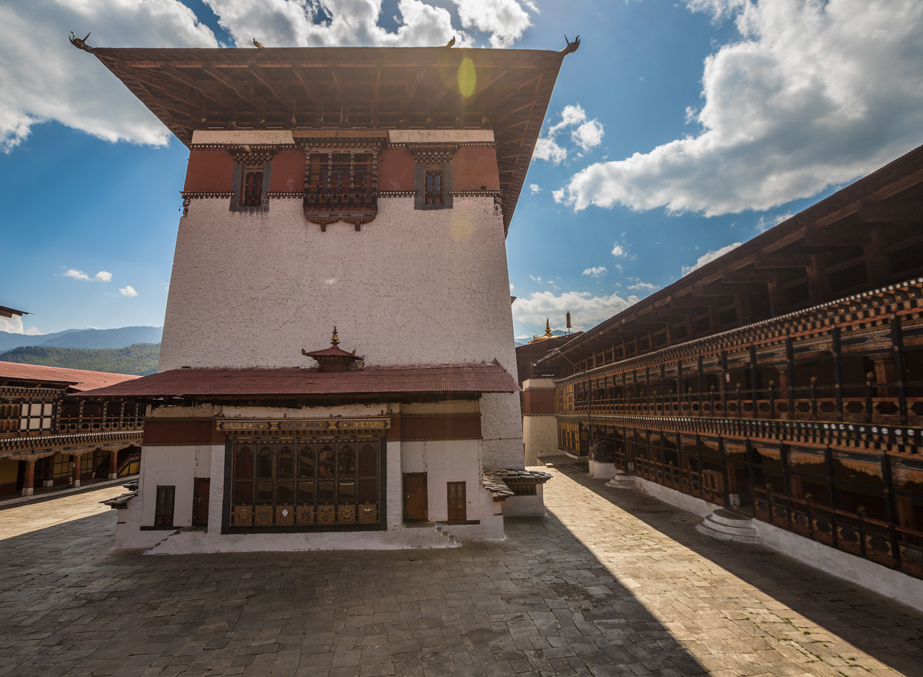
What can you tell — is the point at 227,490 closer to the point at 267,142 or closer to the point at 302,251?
the point at 302,251

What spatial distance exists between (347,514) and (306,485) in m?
1.41

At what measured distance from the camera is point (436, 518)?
11.6 metres

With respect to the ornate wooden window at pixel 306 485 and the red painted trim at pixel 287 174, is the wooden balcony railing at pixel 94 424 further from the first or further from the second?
the red painted trim at pixel 287 174

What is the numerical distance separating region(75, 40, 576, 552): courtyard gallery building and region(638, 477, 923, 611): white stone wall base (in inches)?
261

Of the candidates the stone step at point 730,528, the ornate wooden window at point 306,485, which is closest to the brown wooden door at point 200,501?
the ornate wooden window at point 306,485

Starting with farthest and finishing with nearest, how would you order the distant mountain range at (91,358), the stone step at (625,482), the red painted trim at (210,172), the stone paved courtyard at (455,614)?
the distant mountain range at (91,358) < the stone step at (625,482) < the red painted trim at (210,172) < the stone paved courtyard at (455,614)

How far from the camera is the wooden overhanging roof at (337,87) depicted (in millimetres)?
13781

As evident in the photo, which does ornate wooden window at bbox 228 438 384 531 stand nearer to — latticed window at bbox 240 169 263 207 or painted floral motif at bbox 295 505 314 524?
painted floral motif at bbox 295 505 314 524

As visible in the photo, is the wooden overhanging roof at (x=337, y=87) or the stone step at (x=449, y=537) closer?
the stone step at (x=449, y=537)

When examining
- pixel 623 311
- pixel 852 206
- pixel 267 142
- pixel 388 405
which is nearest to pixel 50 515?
pixel 388 405

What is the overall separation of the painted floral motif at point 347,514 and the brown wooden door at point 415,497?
1.46 metres

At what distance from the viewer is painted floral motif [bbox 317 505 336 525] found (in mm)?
11188

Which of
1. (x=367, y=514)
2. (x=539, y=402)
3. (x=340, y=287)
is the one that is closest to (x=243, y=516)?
(x=367, y=514)

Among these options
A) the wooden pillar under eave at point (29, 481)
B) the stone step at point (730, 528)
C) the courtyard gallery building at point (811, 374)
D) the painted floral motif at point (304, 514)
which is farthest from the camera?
the wooden pillar under eave at point (29, 481)
